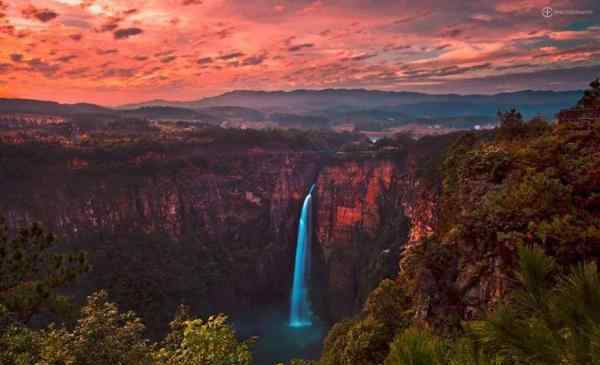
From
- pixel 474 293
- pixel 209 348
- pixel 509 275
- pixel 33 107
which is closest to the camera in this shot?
pixel 509 275

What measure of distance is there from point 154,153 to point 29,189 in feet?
70.6

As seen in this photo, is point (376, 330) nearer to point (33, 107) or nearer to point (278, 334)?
point (278, 334)

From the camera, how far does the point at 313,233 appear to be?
241ft

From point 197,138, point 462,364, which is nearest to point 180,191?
point 197,138

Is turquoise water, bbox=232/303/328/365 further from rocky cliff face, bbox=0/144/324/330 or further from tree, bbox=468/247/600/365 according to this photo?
tree, bbox=468/247/600/365

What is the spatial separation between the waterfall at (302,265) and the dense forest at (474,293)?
52424mm

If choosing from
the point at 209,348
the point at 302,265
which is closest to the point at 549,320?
the point at 209,348

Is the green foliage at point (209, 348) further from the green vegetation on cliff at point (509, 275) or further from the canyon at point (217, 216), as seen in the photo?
the canyon at point (217, 216)

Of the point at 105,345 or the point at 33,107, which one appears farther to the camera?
the point at 33,107

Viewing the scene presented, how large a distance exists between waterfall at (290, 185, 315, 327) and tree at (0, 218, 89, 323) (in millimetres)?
54677

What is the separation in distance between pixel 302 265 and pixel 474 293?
209ft

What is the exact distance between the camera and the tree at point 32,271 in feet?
40.0

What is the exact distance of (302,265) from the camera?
72375 millimetres

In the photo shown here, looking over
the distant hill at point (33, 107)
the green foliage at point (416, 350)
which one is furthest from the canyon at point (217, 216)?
the distant hill at point (33, 107)
